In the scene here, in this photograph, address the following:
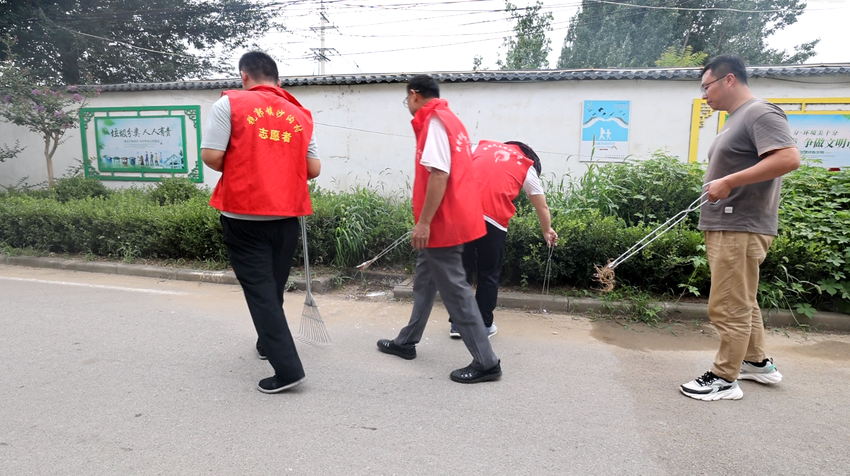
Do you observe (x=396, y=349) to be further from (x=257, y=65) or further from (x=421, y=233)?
(x=257, y=65)

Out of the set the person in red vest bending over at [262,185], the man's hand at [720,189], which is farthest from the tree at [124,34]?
the man's hand at [720,189]

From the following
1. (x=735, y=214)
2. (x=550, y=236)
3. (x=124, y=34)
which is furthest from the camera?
(x=124, y=34)

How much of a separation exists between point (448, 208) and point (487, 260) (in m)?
0.85

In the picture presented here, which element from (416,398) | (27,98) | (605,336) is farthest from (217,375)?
(27,98)

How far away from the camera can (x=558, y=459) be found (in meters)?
2.31

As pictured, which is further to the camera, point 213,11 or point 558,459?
point 213,11

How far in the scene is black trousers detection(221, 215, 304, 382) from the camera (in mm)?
2828

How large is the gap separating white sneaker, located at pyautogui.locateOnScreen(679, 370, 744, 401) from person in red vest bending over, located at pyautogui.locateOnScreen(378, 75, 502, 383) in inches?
42.8

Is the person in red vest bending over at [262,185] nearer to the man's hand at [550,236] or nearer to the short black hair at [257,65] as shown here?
the short black hair at [257,65]

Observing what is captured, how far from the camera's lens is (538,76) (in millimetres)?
7746

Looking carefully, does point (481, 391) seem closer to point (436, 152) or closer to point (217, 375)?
point (436, 152)

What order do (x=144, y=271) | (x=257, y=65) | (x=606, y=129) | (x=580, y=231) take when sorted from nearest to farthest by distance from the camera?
(x=257, y=65), (x=580, y=231), (x=144, y=271), (x=606, y=129)

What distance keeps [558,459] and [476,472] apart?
0.39 m

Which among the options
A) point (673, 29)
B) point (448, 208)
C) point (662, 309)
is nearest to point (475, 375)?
point (448, 208)
